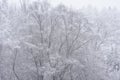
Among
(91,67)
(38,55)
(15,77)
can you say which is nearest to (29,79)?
(15,77)

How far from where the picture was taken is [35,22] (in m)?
16.4

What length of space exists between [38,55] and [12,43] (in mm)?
2732

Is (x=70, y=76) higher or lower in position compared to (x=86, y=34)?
lower

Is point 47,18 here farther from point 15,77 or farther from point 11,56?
point 15,77

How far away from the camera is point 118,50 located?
27.3m

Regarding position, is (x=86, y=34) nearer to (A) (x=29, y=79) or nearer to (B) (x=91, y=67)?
(B) (x=91, y=67)

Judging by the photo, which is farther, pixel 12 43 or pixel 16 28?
pixel 16 28

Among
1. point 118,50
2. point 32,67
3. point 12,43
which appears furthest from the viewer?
point 118,50

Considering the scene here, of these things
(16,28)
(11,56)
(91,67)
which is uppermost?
(16,28)

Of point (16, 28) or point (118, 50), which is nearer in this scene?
point (16, 28)

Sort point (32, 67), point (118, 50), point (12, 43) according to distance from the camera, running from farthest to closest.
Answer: point (118, 50), point (32, 67), point (12, 43)

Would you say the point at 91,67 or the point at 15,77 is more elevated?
the point at 91,67

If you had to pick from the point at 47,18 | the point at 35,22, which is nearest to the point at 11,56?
the point at 35,22

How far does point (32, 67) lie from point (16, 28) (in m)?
4.05
